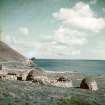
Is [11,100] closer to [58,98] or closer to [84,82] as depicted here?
[58,98]

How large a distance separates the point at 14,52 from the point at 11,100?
188ft

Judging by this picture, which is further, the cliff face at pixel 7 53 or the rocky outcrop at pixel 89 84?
the cliff face at pixel 7 53

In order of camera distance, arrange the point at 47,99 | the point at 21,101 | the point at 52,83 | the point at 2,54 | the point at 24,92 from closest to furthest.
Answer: the point at 21,101 → the point at 47,99 → the point at 24,92 → the point at 52,83 → the point at 2,54

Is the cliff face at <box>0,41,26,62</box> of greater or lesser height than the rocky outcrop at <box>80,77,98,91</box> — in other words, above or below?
above

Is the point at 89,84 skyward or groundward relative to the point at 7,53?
groundward

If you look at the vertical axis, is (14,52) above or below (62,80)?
above

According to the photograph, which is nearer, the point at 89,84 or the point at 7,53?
the point at 89,84

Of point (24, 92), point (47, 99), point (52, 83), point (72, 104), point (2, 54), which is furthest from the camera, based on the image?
point (2, 54)

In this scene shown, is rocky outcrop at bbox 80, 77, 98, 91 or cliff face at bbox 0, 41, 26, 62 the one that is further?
cliff face at bbox 0, 41, 26, 62

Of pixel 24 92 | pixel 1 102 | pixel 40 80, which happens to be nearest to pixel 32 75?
pixel 40 80

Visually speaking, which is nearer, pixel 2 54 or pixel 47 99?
pixel 47 99

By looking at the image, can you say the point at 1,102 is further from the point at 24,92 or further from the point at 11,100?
the point at 24,92

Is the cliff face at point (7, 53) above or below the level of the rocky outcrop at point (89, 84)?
above

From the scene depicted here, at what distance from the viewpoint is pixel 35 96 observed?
60.1 feet
